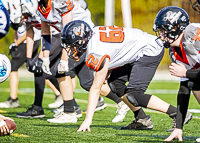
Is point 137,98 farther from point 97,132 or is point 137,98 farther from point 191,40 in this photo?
point 191,40

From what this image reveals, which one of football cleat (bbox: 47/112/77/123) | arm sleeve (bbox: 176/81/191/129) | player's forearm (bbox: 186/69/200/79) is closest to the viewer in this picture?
player's forearm (bbox: 186/69/200/79)

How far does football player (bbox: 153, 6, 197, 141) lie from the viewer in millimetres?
3263

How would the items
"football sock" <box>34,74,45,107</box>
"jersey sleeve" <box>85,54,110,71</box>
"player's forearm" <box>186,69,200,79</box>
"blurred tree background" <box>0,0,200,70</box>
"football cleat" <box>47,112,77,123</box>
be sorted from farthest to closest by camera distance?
"blurred tree background" <box>0,0,200,70</box> → "football sock" <box>34,74,45,107</box> → "football cleat" <box>47,112,77,123</box> → "jersey sleeve" <box>85,54,110,71</box> → "player's forearm" <box>186,69,200,79</box>

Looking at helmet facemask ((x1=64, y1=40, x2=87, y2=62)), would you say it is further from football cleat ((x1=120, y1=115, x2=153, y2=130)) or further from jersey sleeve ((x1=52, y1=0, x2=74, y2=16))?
football cleat ((x1=120, y1=115, x2=153, y2=130))

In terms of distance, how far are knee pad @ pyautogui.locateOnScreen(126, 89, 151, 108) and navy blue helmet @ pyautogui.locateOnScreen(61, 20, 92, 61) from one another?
2.09ft

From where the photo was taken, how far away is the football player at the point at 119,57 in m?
3.52

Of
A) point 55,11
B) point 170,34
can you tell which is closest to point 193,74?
point 170,34

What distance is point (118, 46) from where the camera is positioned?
3.76 metres

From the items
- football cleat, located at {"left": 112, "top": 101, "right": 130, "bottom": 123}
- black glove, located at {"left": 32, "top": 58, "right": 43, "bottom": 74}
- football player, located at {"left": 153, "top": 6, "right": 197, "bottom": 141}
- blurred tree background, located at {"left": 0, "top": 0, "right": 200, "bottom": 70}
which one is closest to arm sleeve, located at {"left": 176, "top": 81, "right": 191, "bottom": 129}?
football player, located at {"left": 153, "top": 6, "right": 197, "bottom": 141}

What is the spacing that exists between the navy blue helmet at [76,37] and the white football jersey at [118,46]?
63 millimetres

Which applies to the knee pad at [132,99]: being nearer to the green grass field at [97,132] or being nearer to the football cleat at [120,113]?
the green grass field at [97,132]

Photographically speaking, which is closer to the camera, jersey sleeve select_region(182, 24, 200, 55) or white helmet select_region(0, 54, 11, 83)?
jersey sleeve select_region(182, 24, 200, 55)

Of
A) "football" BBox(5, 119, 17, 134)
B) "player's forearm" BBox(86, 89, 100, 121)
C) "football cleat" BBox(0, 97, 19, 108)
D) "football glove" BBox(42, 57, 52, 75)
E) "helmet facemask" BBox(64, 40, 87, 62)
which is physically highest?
"helmet facemask" BBox(64, 40, 87, 62)

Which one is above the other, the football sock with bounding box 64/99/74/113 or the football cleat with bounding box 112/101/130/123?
the football sock with bounding box 64/99/74/113
